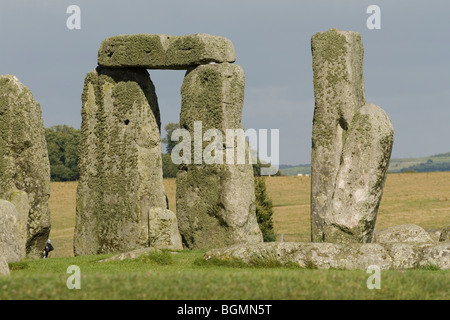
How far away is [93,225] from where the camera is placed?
2928cm

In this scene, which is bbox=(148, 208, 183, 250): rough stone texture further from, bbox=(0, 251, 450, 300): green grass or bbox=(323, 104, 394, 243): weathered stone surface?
bbox=(0, 251, 450, 300): green grass

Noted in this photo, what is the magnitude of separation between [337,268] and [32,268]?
6.54 m

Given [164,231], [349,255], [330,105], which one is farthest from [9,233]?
[330,105]

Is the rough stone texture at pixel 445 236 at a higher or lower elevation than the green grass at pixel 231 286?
lower

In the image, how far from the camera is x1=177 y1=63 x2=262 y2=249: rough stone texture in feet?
88.4

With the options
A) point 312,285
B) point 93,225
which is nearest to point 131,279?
point 312,285

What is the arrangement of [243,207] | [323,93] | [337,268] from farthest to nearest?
[323,93]
[243,207]
[337,268]

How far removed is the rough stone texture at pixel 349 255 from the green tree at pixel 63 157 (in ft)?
163

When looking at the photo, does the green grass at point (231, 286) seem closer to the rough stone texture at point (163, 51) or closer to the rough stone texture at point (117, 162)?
the rough stone texture at point (163, 51)

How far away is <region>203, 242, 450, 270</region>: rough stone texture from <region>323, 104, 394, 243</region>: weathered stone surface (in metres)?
2.30

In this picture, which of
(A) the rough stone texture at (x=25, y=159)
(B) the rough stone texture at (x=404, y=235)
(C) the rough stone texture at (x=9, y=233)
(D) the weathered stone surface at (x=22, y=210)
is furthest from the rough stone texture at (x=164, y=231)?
(B) the rough stone texture at (x=404, y=235)

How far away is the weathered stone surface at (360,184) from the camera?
2181 centimetres

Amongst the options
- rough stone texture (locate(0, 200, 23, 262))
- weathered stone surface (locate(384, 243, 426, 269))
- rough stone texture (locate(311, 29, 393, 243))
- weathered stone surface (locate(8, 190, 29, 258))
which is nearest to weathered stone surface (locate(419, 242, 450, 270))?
weathered stone surface (locate(384, 243, 426, 269))
